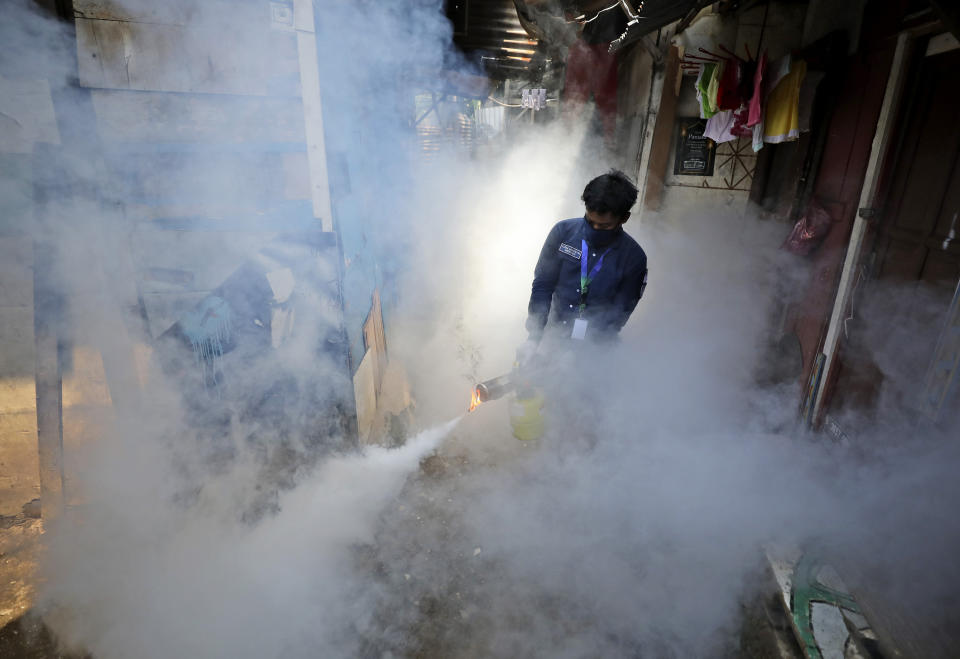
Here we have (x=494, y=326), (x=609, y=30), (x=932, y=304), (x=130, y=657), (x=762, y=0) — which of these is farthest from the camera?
(x=494, y=326)

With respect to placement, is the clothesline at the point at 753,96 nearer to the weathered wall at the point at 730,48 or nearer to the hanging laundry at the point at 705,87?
the hanging laundry at the point at 705,87

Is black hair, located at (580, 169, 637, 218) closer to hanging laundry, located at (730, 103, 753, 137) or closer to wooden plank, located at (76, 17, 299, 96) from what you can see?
wooden plank, located at (76, 17, 299, 96)

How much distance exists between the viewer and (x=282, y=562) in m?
2.95

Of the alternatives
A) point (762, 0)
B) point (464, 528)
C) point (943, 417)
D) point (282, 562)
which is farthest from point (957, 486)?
point (762, 0)

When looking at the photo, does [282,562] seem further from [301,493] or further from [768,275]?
[768,275]

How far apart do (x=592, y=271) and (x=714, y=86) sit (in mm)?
2601

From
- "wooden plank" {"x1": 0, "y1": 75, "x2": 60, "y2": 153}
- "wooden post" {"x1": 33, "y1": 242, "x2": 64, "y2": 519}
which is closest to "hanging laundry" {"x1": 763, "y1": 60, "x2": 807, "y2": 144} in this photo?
"wooden plank" {"x1": 0, "y1": 75, "x2": 60, "y2": 153}

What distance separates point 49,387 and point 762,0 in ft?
23.4

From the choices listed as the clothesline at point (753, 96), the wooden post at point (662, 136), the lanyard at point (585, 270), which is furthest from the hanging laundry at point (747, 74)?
the lanyard at point (585, 270)

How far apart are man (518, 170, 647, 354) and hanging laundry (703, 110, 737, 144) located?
204cm

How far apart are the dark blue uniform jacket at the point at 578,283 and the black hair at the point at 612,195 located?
26 cm

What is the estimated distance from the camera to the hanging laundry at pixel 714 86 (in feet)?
14.7

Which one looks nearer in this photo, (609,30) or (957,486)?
(957,486)

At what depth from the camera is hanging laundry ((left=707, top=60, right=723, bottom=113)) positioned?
14.7 ft
